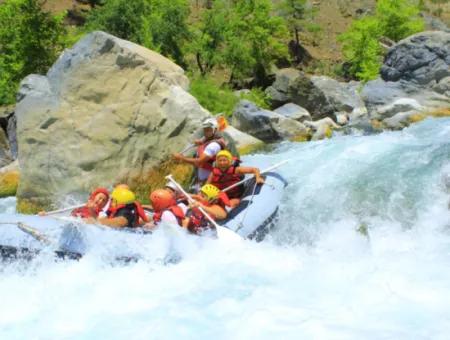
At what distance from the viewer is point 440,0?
1713 inches

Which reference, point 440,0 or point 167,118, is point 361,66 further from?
point 440,0

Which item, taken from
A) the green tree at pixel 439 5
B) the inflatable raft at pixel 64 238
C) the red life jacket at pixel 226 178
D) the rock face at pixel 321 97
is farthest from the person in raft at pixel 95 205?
the green tree at pixel 439 5

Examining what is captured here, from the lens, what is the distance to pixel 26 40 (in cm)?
1645

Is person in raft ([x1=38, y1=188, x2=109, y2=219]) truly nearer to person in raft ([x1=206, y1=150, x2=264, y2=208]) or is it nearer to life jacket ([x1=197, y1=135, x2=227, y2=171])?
person in raft ([x1=206, y1=150, x2=264, y2=208])

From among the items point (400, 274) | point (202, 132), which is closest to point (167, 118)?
point (202, 132)

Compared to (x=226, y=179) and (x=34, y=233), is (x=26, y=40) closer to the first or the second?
(x=226, y=179)

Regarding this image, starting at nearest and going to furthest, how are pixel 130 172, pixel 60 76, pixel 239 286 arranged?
1. pixel 239 286
2. pixel 130 172
3. pixel 60 76

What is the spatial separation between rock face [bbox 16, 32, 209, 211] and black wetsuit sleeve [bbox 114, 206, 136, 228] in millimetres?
1922

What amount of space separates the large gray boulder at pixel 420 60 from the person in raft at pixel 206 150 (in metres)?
12.3

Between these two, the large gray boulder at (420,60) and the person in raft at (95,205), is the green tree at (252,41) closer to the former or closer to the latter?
the large gray boulder at (420,60)

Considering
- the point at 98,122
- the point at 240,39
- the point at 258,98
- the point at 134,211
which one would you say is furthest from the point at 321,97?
the point at 134,211

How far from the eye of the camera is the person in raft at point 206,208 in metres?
5.96

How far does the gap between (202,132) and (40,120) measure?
7.67ft

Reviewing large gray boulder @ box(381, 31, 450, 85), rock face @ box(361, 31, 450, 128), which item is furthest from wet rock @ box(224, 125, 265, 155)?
large gray boulder @ box(381, 31, 450, 85)
